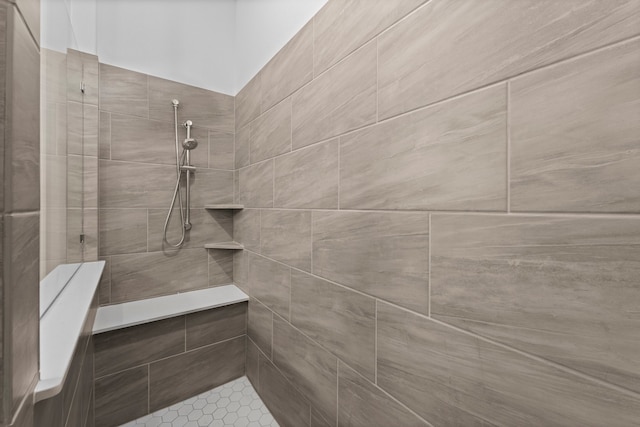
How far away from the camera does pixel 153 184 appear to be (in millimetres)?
1648

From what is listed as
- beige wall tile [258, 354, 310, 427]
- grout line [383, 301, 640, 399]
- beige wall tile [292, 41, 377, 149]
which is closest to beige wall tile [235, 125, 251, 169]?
beige wall tile [292, 41, 377, 149]

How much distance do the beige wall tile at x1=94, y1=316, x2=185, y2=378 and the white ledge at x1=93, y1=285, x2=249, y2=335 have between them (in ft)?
0.16

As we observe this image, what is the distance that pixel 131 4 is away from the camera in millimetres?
1610

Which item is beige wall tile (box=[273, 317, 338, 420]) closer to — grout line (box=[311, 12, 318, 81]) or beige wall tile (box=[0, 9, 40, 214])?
beige wall tile (box=[0, 9, 40, 214])

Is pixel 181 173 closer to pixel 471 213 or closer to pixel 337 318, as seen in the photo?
pixel 337 318

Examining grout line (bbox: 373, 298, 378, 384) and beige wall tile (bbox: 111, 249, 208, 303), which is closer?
grout line (bbox: 373, 298, 378, 384)

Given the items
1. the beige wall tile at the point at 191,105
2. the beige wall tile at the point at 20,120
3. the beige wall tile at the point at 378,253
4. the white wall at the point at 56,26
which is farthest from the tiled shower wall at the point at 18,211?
the beige wall tile at the point at 191,105

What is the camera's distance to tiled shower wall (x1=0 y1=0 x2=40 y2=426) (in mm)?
306

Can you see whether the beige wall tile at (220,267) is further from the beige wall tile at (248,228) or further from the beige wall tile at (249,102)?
the beige wall tile at (249,102)

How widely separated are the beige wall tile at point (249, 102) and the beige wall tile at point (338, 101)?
481mm

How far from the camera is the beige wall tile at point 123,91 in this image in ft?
4.97

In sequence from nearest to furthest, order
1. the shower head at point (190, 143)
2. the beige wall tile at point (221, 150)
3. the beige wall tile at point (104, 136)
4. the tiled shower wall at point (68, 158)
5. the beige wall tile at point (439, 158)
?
the beige wall tile at point (439, 158), the tiled shower wall at point (68, 158), the beige wall tile at point (104, 136), the shower head at point (190, 143), the beige wall tile at point (221, 150)

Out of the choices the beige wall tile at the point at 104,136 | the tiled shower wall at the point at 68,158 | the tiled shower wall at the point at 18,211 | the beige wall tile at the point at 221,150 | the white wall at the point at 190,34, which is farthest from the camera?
the beige wall tile at the point at 221,150

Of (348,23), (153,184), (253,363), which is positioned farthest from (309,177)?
(253,363)
